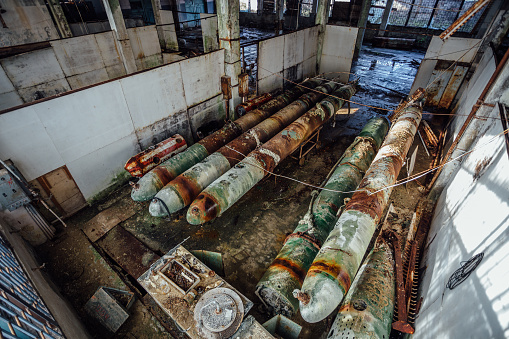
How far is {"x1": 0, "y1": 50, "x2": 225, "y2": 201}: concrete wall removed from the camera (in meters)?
5.89

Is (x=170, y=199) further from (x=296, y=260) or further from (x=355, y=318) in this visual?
(x=355, y=318)

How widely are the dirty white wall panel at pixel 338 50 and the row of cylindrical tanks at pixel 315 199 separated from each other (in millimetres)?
3734

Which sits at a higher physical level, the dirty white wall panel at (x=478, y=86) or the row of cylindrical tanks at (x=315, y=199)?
the dirty white wall panel at (x=478, y=86)

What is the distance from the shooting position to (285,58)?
461 inches

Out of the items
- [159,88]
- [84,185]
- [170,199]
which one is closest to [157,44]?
[159,88]

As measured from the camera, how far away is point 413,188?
8.11 m

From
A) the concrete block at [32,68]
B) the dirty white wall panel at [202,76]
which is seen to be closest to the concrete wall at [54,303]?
the dirty white wall panel at [202,76]

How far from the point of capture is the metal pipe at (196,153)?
269 inches

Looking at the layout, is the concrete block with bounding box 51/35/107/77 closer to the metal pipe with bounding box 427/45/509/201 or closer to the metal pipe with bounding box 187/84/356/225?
the metal pipe with bounding box 187/84/356/225

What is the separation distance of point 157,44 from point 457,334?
15.0 metres

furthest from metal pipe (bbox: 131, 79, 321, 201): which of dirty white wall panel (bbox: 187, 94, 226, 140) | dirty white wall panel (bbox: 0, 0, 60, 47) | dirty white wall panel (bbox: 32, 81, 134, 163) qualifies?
dirty white wall panel (bbox: 0, 0, 60, 47)

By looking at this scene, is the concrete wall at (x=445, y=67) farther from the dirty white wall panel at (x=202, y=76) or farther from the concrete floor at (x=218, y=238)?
the dirty white wall panel at (x=202, y=76)

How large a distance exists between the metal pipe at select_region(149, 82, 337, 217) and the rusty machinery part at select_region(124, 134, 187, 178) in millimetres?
1369

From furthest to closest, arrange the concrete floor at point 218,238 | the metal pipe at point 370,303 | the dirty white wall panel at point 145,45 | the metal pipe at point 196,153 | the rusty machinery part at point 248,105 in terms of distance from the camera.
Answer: the dirty white wall panel at point 145,45 → the rusty machinery part at point 248,105 → the metal pipe at point 196,153 → the concrete floor at point 218,238 → the metal pipe at point 370,303
